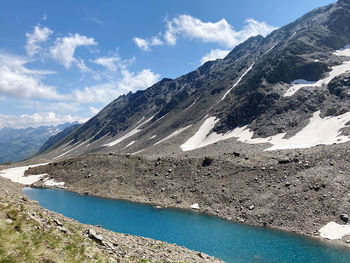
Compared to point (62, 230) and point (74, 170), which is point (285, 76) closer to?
point (74, 170)

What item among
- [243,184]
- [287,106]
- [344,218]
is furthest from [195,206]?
[287,106]

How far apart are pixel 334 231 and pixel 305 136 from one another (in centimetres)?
4994

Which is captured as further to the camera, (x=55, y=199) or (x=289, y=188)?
(x=55, y=199)

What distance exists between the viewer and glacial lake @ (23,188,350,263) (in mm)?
34219

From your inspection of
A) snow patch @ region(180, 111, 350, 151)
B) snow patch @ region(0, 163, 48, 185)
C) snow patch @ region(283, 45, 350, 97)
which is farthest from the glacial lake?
snow patch @ region(283, 45, 350, 97)

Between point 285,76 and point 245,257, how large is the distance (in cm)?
12145

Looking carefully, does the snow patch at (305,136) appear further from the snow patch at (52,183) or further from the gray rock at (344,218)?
the snow patch at (52,183)

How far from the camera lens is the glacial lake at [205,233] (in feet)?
112

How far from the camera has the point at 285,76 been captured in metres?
132

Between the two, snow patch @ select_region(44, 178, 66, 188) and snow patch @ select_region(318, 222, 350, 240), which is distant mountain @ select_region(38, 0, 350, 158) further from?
snow patch @ select_region(44, 178, 66, 188)

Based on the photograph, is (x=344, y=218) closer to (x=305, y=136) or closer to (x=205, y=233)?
(x=205, y=233)

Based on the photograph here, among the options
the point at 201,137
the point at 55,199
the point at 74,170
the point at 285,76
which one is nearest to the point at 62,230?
the point at 55,199

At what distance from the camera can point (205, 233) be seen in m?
A: 42.2

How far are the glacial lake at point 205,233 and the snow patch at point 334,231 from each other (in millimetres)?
2423
